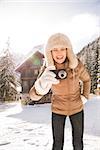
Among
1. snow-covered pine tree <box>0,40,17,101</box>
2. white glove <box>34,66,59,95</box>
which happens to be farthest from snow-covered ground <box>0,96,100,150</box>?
white glove <box>34,66,59,95</box>

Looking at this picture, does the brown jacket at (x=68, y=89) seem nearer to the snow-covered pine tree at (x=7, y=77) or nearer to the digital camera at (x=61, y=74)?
the digital camera at (x=61, y=74)

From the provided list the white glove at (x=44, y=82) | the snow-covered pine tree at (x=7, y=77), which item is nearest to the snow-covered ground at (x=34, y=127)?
the snow-covered pine tree at (x=7, y=77)

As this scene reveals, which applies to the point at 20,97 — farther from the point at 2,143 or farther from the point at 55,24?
the point at 55,24

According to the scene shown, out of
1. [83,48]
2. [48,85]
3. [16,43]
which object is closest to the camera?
[48,85]

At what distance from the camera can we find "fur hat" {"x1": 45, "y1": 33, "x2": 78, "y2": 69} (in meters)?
1.09

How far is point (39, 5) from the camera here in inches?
59.7

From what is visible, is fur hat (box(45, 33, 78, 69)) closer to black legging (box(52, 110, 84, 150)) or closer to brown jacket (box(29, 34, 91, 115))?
brown jacket (box(29, 34, 91, 115))

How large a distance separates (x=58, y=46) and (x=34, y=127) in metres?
0.64

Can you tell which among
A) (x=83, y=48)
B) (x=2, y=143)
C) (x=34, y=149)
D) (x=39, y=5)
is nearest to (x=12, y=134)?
(x=2, y=143)

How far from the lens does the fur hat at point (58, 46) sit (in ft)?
3.57

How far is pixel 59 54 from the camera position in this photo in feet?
3.61

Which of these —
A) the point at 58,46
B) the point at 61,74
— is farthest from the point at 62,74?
the point at 58,46

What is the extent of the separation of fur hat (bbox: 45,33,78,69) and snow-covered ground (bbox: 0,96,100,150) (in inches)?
9.6

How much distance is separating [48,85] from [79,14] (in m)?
0.59
